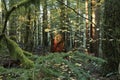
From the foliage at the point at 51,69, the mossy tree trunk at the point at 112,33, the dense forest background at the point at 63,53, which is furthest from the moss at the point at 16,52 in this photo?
the mossy tree trunk at the point at 112,33

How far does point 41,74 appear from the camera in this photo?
99.4 inches

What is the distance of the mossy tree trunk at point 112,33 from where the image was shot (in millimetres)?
9602

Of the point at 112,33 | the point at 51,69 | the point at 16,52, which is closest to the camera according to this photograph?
the point at 51,69

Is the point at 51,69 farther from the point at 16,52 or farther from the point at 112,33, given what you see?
the point at 112,33

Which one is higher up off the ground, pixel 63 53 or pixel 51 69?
pixel 63 53

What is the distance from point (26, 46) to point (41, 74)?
20132 millimetres

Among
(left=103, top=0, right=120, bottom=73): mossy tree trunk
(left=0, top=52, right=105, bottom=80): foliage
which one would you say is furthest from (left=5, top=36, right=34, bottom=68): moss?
(left=103, top=0, right=120, bottom=73): mossy tree trunk

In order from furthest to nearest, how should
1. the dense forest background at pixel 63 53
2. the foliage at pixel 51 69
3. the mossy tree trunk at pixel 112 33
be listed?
the mossy tree trunk at pixel 112 33
the dense forest background at pixel 63 53
the foliage at pixel 51 69

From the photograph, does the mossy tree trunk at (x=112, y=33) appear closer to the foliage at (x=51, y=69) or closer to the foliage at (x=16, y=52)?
the foliage at (x=16, y=52)

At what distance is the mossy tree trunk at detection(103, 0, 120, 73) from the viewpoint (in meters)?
9.60

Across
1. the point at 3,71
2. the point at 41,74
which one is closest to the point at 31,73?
the point at 41,74

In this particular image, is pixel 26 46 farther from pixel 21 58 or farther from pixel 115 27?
pixel 21 58

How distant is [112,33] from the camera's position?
31.5ft

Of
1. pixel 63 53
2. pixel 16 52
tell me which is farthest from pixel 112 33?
pixel 63 53
